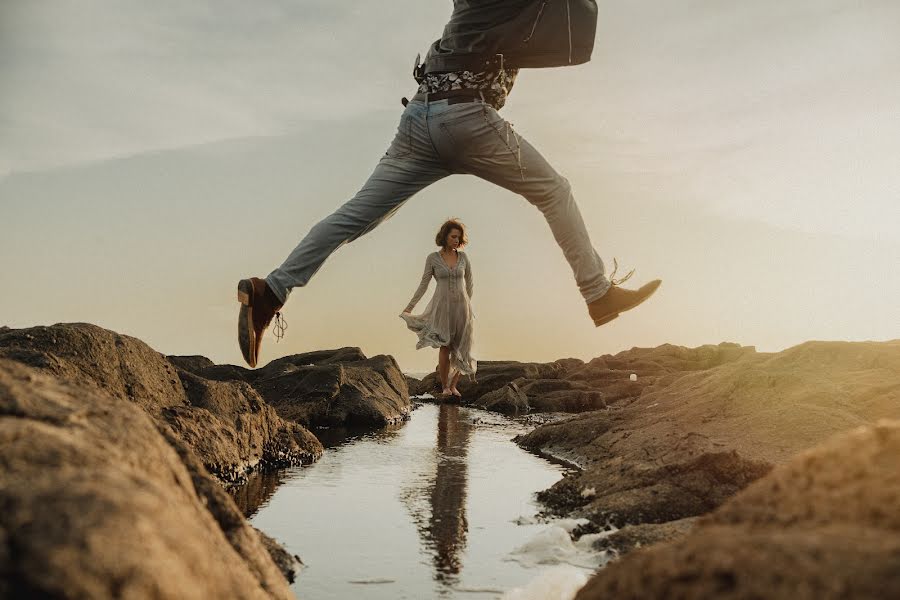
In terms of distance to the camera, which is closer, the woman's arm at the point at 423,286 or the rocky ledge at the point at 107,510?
the rocky ledge at the point at 107,510

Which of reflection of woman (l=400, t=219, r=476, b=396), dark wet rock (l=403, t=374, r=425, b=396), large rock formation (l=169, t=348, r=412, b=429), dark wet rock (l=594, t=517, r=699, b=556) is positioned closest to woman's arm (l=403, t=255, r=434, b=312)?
reflection of woman (l=400, t=219, r=476, b=396)

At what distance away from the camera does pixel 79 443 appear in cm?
183

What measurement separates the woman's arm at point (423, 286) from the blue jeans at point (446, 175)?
28.9 ft

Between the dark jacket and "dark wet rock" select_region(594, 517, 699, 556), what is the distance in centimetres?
273

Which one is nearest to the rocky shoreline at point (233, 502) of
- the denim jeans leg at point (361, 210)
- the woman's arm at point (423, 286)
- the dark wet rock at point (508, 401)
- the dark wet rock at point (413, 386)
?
the denim jeans leg at point (361, 210)

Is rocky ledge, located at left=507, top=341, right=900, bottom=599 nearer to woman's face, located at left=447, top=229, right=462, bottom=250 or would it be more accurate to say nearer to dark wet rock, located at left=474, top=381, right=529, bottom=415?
dark wet rock, located at left=474, top=381, right=529, bottom=415

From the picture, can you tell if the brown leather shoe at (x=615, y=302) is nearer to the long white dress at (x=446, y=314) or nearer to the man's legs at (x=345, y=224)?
the man's legs at (x=345, y=224)

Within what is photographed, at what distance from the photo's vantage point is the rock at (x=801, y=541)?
1.33 m

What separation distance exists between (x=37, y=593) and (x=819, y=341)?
8424 millimetres

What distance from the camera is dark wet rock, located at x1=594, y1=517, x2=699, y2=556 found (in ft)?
11.5

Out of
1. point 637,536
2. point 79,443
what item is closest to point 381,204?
point 637,536

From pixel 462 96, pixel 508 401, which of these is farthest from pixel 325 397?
pixel 462 96

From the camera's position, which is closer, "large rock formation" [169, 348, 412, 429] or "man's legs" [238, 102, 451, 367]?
"man's legs" [238, 102, 451, 367]

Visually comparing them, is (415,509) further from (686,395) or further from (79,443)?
(686,395)
